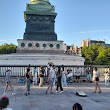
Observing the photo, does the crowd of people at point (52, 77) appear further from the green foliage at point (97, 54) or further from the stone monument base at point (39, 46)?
the green foliage at point (97, 54)

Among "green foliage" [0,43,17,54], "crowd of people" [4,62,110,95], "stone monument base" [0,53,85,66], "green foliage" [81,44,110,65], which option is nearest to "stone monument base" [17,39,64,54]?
"stone monument base" [0,53,85,66]

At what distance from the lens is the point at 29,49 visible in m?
52.4

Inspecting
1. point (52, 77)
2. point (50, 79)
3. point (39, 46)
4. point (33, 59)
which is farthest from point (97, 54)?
point (50, 79)

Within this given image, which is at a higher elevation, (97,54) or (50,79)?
(97,54)

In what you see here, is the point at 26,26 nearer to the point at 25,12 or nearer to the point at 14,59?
the point at 25,12

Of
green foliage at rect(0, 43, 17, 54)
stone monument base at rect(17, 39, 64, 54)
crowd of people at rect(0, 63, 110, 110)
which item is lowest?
crowd of people at rect(0, 63, 110, 110)

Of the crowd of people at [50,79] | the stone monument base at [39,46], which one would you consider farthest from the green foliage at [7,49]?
the crowd of people at [50,79]

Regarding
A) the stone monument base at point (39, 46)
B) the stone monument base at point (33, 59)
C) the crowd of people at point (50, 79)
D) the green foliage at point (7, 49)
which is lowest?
the crowd of people at point (50, 79)

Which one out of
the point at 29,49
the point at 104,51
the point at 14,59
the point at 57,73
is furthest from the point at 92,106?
the point at 104,51

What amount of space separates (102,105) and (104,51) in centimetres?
8040

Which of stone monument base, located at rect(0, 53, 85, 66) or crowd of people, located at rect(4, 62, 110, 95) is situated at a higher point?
stone monument base, located at rect(0, 53, 85, 66)

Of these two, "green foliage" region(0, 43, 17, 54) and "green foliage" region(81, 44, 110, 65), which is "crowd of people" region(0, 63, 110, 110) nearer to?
"green foliage" region(81, 44, 110, 65)

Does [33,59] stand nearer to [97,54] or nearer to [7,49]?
[97,54]

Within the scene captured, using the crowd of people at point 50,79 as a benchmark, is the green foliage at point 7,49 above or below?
above
